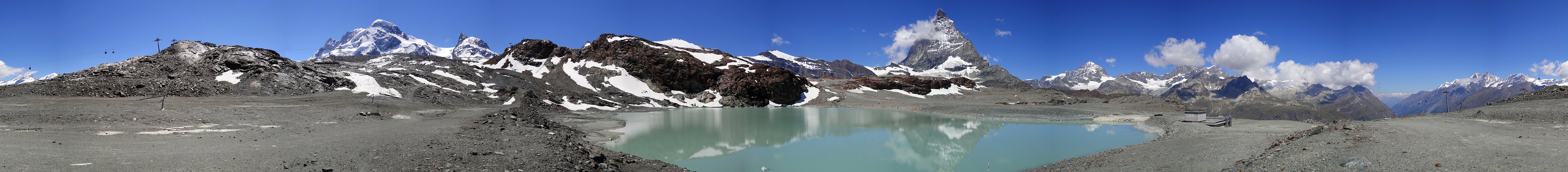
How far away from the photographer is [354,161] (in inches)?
516

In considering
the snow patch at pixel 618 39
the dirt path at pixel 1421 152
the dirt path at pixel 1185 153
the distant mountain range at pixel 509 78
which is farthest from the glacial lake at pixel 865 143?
the snow patch at pixel 618 39

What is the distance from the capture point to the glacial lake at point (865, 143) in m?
19.6

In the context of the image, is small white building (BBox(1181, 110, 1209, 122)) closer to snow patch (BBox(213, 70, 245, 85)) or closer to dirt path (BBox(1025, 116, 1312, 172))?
dirt path (BBox(1025, 116, 1312, 172))

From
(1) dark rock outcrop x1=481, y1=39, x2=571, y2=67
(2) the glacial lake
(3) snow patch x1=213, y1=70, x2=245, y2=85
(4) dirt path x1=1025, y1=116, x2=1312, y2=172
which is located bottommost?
(2) the glacial lake

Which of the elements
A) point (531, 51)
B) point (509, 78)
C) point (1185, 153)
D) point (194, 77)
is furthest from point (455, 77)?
point (1185, 153)

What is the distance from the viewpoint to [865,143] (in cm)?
2786

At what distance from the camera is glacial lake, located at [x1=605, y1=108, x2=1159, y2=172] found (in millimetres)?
19562

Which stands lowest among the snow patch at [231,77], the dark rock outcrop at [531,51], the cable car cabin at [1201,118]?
the cable car cabin at [1201,118]

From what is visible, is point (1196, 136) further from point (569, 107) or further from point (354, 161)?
point (569, 107)

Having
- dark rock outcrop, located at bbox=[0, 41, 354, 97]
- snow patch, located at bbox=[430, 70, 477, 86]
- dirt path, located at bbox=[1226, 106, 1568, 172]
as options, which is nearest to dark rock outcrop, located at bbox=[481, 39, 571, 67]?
snow patch, located at bbox=[430, 70, 477, 86]

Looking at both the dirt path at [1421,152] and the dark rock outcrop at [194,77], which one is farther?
the dark rock outcrop at [194,77]

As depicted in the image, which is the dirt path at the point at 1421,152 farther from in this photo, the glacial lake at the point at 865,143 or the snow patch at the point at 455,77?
the snow patch at the point at 455,77

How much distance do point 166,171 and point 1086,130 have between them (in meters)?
40.5

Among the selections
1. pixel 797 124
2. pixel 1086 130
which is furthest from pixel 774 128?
pixel 1086 130
